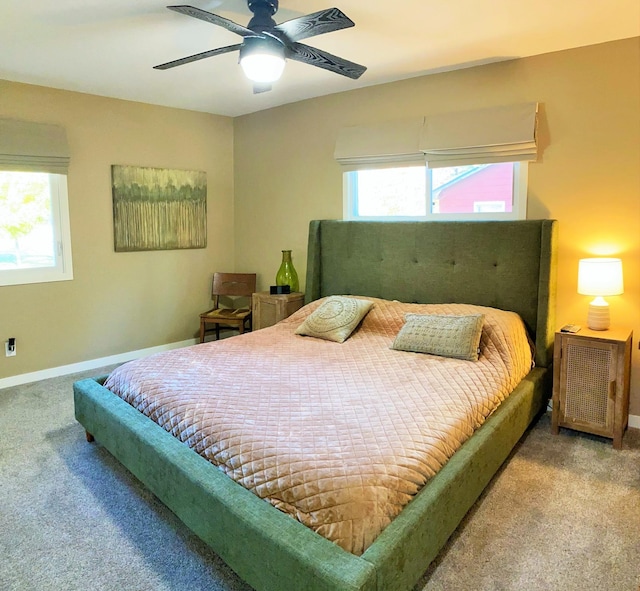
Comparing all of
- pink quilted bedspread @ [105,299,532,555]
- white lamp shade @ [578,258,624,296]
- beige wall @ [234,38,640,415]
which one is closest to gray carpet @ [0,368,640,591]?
pink quilted bedspread @ [105,299,532,555]

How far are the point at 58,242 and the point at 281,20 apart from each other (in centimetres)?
267

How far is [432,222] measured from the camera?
366 centimetres

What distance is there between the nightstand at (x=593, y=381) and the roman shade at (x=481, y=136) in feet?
4.12

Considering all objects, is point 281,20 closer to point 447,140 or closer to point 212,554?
point 447,140

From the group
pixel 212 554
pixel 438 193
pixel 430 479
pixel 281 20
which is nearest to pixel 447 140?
pixel 438 193

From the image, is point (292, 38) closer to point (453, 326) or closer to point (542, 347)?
point (453, 326)

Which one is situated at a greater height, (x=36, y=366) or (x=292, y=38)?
(x=292, y=38)

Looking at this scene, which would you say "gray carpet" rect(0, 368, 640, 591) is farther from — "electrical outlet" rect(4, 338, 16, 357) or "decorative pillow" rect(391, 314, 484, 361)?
"electrical outlet" rect(4, 338, 16, 357)

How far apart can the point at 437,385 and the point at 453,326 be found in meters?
0.64

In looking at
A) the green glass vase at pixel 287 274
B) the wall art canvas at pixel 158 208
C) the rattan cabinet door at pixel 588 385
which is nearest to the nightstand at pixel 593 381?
the rattan cabinet door at pixel 588 385

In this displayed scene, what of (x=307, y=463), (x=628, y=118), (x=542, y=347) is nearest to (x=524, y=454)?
(x=542, y=347)

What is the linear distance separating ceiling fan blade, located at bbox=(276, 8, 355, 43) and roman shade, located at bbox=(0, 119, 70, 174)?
2543 mm

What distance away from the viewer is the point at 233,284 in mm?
5008

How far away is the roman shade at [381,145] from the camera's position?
3719mm
